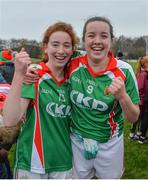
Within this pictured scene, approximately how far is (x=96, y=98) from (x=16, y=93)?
61cm

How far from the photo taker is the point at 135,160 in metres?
6.06

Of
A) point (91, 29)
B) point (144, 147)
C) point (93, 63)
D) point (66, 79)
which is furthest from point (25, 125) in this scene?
point (144, 147)

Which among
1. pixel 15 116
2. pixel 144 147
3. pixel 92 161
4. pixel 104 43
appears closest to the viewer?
pixel 15 116

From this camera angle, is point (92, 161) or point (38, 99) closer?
point (38, 99)

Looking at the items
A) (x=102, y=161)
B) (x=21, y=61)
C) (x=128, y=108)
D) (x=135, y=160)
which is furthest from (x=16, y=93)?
(x=135, y=160)

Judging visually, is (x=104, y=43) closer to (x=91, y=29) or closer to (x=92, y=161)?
(x=91, y=29)

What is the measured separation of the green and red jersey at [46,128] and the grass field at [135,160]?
282cm

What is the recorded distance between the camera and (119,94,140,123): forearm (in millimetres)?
2486

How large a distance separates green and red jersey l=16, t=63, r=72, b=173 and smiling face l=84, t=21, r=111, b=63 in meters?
0.32

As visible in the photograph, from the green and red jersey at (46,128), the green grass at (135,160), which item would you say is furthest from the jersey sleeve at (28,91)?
the green grass at (135,160)

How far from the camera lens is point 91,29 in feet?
8.91

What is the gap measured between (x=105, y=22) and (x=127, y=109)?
0.69 metres

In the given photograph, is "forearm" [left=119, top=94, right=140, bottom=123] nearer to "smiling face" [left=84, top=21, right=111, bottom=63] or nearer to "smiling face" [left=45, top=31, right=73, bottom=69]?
"smiling face" [left=84, top=21, right=111, bottom=63]

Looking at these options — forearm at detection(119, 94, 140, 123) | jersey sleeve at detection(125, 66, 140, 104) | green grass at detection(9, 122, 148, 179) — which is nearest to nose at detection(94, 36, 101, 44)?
jersey sleeve at detection(125, 66, 140, 104)
